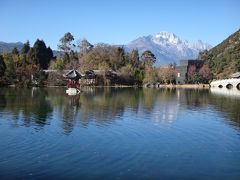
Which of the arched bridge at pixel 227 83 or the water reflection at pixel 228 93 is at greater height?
the arched bridge at pixel 227 83

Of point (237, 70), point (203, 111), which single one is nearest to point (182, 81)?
point (237, 70)

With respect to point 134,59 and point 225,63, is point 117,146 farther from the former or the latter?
point 225,63

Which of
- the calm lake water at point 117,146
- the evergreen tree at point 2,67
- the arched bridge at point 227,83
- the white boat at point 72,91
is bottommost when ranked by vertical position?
the calm lake water at point 117,146

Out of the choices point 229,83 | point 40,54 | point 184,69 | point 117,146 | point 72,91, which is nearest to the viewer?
point 117,146

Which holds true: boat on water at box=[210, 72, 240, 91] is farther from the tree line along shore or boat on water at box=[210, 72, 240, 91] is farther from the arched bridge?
the tree line along shore

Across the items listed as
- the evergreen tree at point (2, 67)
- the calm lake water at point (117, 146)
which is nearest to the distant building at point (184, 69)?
the evergreen tree at point (2, 67)

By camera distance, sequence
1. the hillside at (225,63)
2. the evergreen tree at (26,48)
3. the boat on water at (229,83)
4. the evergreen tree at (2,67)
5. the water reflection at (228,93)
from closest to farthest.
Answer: the water reflection at (228,93), the evergreen tree at (2,67), the boat on water at (229,83), the evergreen tree at (26,48), the hillside at (225,63)

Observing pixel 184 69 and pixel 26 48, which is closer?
pixel 26 48

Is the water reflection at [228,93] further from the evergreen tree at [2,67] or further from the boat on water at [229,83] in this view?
the evergreen tree at [2,67]

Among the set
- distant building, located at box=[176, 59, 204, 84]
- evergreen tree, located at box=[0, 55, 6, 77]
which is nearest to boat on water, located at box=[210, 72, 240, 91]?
distant building, located at box=[176, 59, 204, 84]

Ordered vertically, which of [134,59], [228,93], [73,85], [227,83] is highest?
[134,59]

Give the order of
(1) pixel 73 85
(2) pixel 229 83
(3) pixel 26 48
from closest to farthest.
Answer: (1) pixel 73 85, (2) pixel 229 83, (3) pixel 26 48

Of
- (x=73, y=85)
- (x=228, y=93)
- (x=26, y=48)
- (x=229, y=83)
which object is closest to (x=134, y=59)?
(x=26, y=48)

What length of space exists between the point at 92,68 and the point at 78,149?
6622 cm
